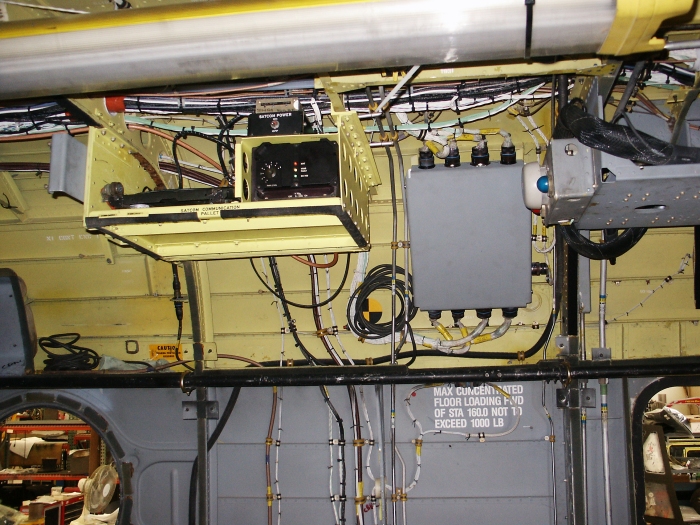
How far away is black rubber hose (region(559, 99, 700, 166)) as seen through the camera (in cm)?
200

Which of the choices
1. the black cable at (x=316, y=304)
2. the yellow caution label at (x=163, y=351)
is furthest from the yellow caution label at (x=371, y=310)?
the yellow caution label at (x=163, y=351)

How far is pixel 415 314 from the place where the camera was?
134 inches

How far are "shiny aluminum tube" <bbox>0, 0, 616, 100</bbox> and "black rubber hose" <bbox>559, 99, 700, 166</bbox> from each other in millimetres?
453

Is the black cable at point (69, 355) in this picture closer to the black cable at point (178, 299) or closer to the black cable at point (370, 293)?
the black cable at point (178, 299)

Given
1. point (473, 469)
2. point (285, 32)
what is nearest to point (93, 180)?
point (285, 32)

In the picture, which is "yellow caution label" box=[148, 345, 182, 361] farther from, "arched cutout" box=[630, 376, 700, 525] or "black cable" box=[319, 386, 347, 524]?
"arched cutout" box=[630, 376, 700, 525]

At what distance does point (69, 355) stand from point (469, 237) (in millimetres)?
2901

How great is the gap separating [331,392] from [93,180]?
2001 mm

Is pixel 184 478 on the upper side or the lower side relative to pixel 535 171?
lower

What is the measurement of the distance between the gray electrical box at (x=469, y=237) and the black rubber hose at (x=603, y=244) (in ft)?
0.79

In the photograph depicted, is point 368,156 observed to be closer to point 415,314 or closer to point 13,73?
point 415,314

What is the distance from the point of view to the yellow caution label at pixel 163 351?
146 inches

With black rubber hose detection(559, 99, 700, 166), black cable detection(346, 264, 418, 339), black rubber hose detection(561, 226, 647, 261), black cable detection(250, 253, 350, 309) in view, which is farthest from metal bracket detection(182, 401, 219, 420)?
black rubber hose detection(559, 99, 700, 166)

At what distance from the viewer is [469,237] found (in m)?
2.96
